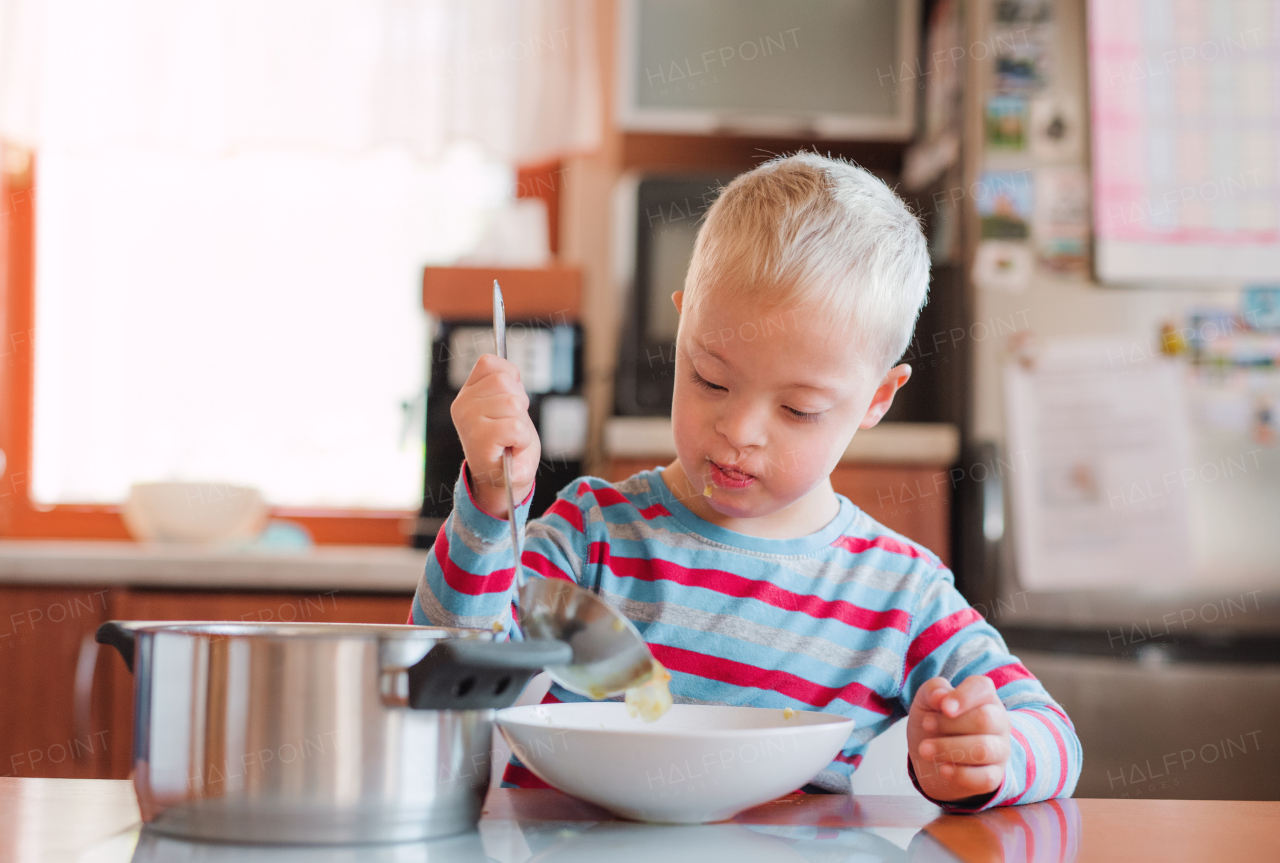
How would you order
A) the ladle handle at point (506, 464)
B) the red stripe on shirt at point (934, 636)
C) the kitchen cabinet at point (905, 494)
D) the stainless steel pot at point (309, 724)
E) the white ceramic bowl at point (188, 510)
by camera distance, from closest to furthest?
the stainless steel pot at point (309, 724) < the ladle handle at point (506, 464) < the red stripe on shirt at point (934, 636) < the kitchen cabinet at point (905, 494) < the white ceramic bowl at point (188, 510)

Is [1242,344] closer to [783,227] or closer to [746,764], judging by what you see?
[783,227]

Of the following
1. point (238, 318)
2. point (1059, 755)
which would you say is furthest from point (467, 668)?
point (238, 318)

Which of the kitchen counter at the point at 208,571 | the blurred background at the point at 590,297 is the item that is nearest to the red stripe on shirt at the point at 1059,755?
the blurred background at the point at 590,297

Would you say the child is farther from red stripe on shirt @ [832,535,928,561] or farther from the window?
the window

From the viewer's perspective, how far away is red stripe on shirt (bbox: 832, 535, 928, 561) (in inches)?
37.9

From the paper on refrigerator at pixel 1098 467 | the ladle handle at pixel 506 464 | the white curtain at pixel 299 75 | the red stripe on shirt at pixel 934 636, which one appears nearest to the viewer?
the ladle handle at pixel 506 464

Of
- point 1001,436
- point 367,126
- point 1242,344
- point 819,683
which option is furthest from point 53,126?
point 1242,344

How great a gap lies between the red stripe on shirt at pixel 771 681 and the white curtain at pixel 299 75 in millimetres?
1764

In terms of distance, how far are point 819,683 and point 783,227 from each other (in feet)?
1.20

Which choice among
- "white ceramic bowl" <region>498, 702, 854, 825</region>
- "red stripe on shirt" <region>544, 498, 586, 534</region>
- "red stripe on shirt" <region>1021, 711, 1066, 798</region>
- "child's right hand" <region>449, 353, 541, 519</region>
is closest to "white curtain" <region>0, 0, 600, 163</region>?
"red stripe on shirt" <region>544, 498, 586, 534</region>

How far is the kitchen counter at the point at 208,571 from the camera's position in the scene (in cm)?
182

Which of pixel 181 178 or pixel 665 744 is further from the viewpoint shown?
pixel 181 178

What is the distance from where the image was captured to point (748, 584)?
0.93 m

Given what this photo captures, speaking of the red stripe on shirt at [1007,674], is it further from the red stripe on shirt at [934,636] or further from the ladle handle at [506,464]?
the ladle handle at [506,464]
